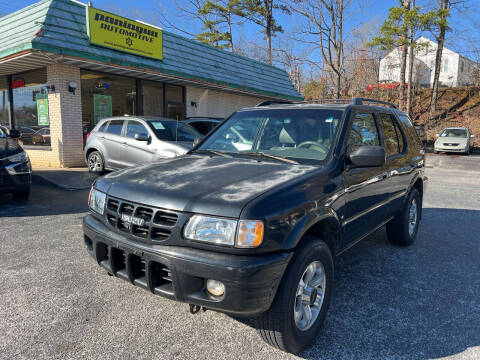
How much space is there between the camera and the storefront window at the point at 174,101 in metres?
14.3

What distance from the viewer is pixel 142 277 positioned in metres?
2.38

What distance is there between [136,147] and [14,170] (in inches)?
114

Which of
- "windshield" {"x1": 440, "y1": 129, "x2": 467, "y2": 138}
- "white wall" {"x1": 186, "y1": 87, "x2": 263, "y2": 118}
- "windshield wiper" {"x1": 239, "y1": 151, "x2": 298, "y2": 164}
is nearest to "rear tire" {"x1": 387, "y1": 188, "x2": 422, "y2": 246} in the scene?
"windshield wiper" {"x1": 239, "y1": 151, "x2": 298, "y2": 164}

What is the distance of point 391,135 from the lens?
417cm

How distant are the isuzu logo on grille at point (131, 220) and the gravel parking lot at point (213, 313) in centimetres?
86

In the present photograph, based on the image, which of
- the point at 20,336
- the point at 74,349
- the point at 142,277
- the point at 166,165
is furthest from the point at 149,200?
the point at 20,336

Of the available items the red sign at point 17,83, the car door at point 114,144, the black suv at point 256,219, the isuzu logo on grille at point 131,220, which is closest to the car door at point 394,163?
the black suv at point 256,219

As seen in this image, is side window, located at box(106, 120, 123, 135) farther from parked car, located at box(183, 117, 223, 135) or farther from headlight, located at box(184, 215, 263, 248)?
headlight, located at box(184, 215, 263, 248)

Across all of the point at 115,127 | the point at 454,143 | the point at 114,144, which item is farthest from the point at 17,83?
the point at 454,143

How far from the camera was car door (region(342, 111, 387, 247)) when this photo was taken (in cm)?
305

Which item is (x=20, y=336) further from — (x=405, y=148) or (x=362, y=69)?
(x=362, y=69)

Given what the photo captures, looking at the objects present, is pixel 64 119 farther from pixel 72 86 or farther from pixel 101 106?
pixel 101 106

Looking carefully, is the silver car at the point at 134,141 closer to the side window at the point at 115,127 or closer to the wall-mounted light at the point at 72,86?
the side window at the point at 115,127

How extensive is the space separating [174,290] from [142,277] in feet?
1.00
